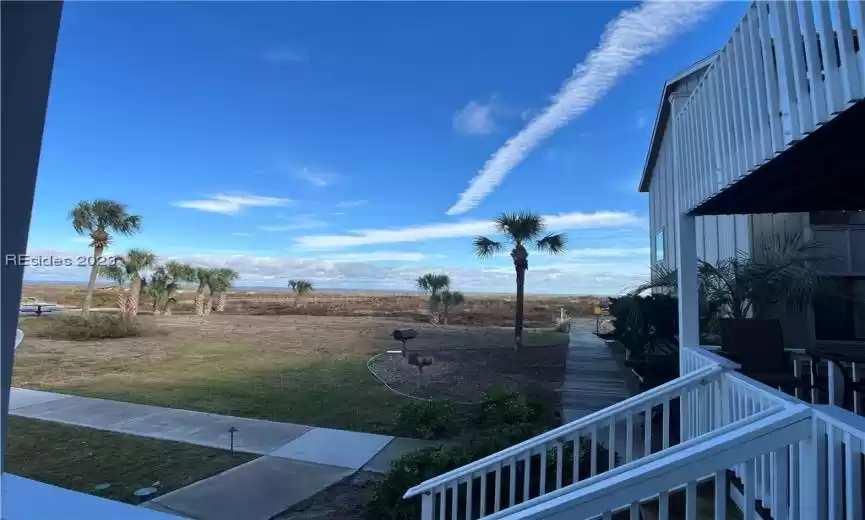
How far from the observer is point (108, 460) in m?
4.33

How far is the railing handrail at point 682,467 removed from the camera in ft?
5.03

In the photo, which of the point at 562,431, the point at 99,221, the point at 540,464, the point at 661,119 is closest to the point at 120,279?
the point at 99,221

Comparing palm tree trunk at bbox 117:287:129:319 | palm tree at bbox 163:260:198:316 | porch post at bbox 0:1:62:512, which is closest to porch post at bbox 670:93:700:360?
porch post at bbox 0:1:62:512

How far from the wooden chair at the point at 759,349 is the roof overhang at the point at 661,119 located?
12.3 feet

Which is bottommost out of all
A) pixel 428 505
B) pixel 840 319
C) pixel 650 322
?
pixel 428 505

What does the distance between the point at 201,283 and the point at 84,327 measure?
8.04 meters

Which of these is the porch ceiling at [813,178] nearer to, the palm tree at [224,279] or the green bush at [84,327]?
the green bush at [84,327]

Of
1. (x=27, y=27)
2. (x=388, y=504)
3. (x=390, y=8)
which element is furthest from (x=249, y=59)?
(x=27, y=27)

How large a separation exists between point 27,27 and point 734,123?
3087mm

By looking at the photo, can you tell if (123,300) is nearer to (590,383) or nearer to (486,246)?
(486,246)

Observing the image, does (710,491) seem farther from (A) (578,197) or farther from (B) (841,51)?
(A) (578,197)

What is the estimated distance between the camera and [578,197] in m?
13.5

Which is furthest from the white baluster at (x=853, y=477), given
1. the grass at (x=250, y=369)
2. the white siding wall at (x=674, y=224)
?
the white siding wall at (x=674, y=224)

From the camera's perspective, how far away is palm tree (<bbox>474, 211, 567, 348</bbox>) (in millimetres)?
10891
